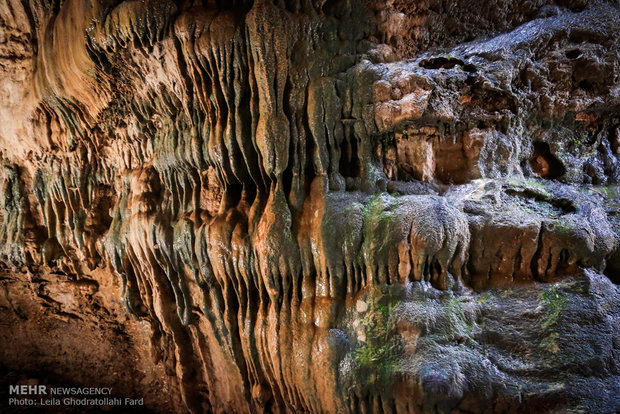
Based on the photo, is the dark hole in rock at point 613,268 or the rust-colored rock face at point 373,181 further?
the dark hole in rock at point 613,268

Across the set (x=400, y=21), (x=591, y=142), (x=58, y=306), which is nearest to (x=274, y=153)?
(x=400, y=21)

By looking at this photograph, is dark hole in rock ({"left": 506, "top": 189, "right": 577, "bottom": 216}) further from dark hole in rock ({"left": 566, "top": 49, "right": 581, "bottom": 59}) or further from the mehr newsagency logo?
the mehr newsagency logo

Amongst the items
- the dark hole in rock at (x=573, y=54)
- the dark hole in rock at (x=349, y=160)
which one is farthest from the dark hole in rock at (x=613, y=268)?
→ the dark hole in rock at (x=349, y=160)

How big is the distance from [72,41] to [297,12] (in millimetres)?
2222

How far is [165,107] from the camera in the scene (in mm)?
3938

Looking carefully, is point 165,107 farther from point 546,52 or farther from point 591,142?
point 591,142

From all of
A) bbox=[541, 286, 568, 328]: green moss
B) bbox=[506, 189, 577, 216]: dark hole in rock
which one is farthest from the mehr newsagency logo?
bbox=[506, 189, 577, 216]: dark hole in rock

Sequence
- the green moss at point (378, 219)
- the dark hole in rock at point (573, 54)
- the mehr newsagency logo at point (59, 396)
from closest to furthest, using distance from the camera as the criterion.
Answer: the green moss at point (378, 219), the dark hole in rock at point (573, 54), the mehr newsagency logo at point (59, 396)

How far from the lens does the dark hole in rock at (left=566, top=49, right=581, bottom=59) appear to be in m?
3.20

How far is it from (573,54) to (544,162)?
0.97 metres

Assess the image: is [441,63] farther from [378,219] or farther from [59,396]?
[59,396]

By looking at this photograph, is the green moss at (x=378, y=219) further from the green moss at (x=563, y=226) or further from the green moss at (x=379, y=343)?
the green moss at (x=563, y=226)

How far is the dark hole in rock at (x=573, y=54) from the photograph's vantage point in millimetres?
3198

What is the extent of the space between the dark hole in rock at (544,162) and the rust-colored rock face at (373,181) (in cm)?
1
